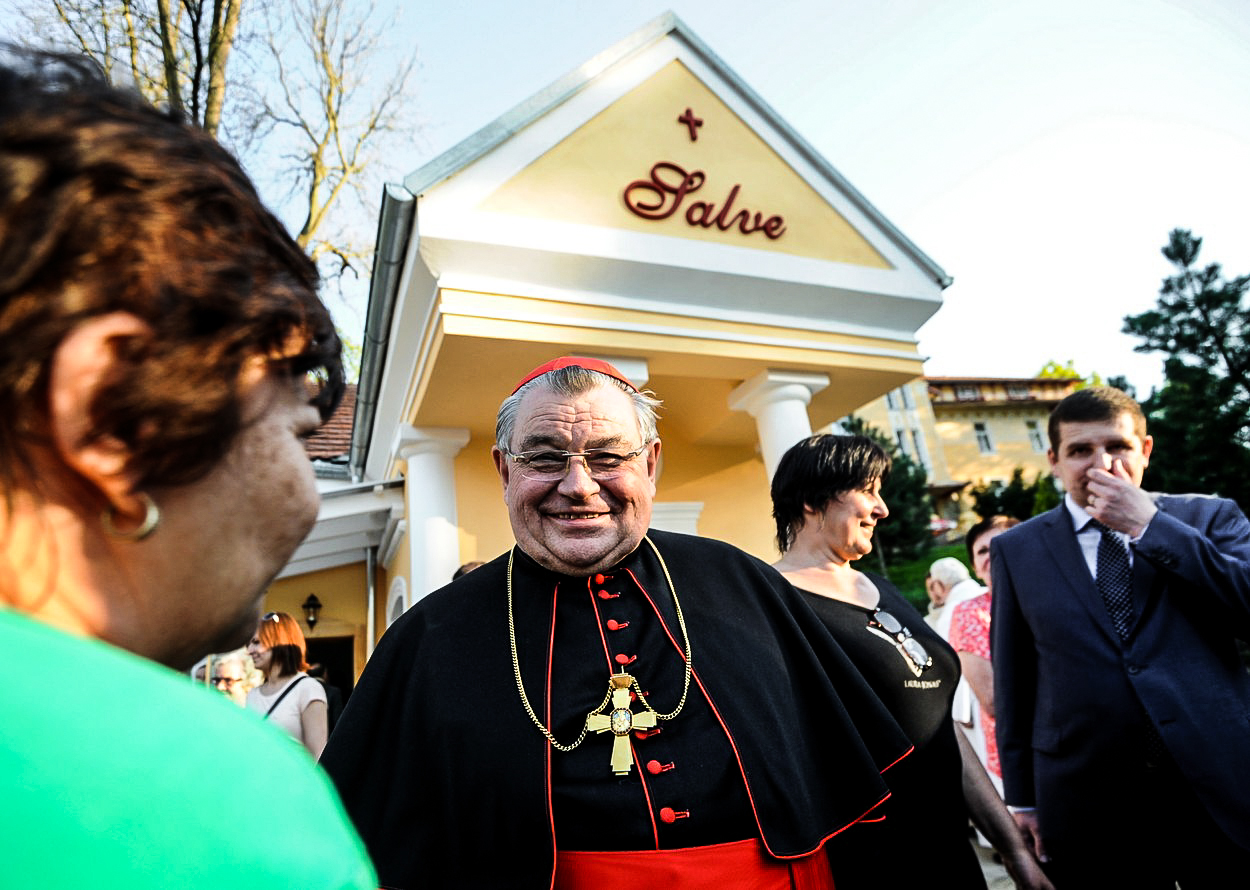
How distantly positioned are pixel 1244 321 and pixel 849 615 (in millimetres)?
30293

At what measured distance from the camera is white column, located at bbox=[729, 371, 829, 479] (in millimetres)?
7008

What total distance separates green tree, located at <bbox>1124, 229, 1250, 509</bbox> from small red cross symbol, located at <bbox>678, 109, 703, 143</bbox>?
771 inches

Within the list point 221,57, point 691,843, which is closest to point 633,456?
point 691,843

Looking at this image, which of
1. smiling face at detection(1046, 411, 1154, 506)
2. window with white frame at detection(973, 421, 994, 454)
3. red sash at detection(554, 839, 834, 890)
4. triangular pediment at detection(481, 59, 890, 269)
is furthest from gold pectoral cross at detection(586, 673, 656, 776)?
window with white frame at detection(973, 421, 994, 454)

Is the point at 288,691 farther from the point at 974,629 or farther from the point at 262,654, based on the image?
the point at 974,629

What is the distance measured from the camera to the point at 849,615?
104 inches

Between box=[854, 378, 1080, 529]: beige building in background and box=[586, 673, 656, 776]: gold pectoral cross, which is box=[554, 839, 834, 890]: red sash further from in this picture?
box=[854, 378, 1080, 529]: beige building in background

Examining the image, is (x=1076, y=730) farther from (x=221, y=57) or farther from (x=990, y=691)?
(x=221, y=57)

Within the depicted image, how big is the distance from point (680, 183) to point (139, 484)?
274 inches

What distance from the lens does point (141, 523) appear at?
650 millimetres

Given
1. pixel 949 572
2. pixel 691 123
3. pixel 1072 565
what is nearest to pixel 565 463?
pixel 1072 565

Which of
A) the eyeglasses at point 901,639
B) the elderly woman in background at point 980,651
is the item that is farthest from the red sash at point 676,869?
the elderly woman in background at point 980,651

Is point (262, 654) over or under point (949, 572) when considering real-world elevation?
under

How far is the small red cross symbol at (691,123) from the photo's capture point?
24.0 feet
